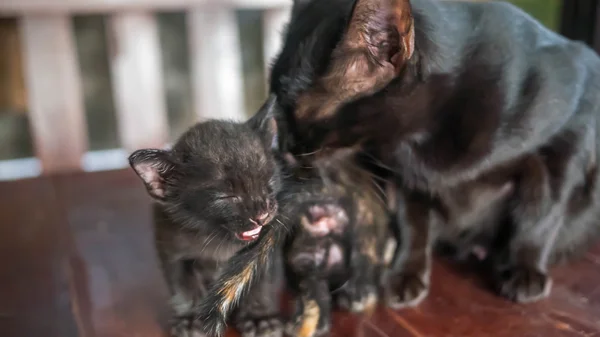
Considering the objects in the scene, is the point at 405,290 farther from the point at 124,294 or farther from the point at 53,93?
the point at 53,93

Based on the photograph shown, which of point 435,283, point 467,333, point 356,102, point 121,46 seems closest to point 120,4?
point 121,46

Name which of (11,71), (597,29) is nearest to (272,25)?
(11,71)

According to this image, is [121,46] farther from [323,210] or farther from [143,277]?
[323,210]

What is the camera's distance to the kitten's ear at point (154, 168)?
2.15ft

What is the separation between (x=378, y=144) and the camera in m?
0.78

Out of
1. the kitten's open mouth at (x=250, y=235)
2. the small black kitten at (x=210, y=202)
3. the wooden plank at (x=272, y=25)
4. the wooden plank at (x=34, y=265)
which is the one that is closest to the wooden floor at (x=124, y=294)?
the wooden plank at (x=34, y=265)

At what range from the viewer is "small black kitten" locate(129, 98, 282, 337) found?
2.13 ft

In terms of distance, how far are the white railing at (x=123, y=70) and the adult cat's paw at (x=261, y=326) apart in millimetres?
771

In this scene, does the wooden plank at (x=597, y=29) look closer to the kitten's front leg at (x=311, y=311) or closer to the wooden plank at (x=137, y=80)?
the kitten's front leg at (x=311, y=311)

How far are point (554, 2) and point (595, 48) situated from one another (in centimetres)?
32

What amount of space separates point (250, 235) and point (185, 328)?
0.61 ft

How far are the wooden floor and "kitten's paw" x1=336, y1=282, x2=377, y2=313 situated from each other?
2 cm

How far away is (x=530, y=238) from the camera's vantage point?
87 centimetres

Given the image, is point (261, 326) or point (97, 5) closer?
point (261, 326)
